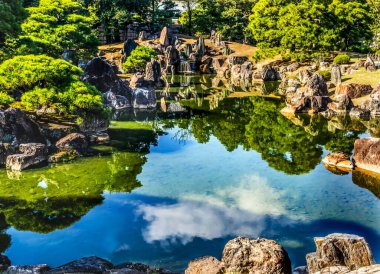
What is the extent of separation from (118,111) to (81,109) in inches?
513

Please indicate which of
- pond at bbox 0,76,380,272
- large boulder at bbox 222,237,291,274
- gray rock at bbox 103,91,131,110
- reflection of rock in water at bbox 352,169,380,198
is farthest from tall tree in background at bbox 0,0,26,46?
reflection of rock in water at bbox 352,169,380,198

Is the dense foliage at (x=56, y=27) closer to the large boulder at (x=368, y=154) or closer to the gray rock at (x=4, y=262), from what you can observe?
the gray rock at (x=4, y=262)

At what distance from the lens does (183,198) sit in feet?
72.5

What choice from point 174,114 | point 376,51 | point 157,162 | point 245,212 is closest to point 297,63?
point 376,51

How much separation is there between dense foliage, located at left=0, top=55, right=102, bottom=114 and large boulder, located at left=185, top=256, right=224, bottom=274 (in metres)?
17.0

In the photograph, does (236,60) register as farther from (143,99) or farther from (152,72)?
(143,99)

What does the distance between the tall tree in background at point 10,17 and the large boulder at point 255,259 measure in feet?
70.6

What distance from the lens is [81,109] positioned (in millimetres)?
30469

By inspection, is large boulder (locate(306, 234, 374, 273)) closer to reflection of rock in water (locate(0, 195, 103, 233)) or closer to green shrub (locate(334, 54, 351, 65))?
reflection of rock in water (locate(0, 195, 103, 233))

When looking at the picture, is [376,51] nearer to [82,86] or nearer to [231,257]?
[82,86]

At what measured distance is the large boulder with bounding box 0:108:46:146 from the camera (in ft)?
86.9

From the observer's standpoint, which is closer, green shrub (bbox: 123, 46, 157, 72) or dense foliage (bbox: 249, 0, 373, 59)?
dense foliage (bbox: 249, 0, 373, 59)

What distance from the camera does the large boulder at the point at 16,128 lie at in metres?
26.5

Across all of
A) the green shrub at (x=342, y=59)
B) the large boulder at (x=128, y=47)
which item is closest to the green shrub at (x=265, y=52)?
the green shrub at (x=342, y=59)
